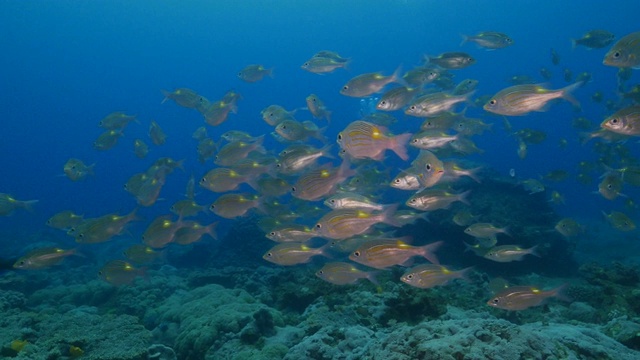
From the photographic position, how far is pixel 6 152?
497ft

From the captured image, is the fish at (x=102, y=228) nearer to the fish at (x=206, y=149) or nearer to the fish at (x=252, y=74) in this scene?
the fish at (x=206, y=149)

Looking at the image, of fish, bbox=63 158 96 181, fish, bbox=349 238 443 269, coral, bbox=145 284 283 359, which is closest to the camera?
fish, bbox=349 238 443 269

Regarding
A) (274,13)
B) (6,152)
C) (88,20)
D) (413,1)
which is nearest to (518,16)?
(413,1)

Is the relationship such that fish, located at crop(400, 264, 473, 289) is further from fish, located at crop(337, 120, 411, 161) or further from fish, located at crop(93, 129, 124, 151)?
fish, located at crop(93, 129, 124, 151)

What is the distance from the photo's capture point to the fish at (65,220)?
31.3 ft

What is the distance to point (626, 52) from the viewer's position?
18.5ft

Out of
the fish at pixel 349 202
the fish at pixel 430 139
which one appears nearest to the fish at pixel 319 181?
the fish at pixel 349 202

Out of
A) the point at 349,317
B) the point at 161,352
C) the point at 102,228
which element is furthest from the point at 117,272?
the point at 349,317

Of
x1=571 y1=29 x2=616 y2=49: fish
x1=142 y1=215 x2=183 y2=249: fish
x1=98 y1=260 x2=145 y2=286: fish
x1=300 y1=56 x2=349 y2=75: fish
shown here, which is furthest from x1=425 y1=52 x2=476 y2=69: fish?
x1=98 y1=260 x2=145 y2=286: fish

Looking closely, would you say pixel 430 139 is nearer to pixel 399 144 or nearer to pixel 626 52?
pixel 399 144

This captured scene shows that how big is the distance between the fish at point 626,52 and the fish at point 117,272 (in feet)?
30.3

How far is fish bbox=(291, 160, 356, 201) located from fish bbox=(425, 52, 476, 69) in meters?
4.63

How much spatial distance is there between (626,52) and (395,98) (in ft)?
12.0

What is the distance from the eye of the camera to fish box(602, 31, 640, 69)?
5578 millimetres
